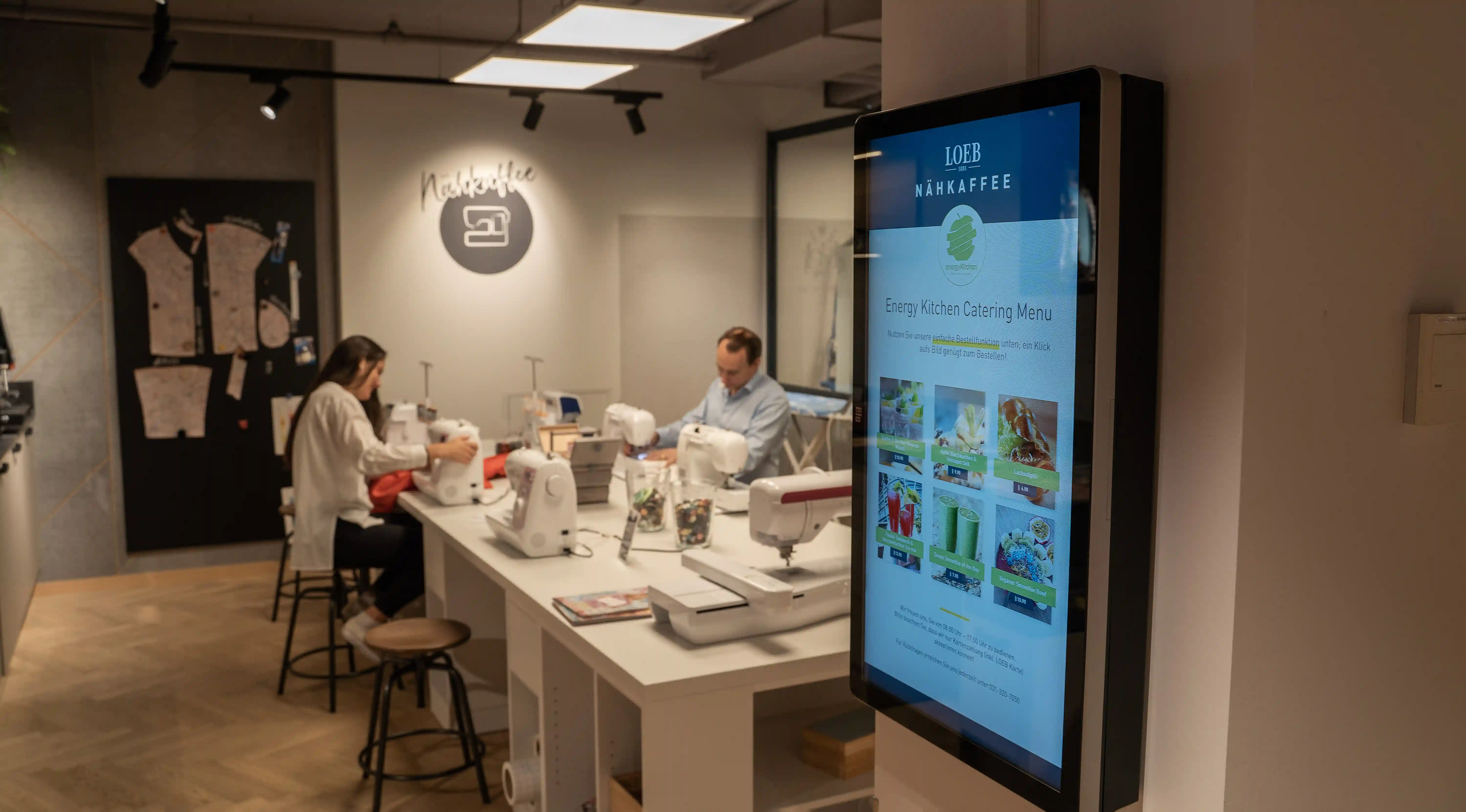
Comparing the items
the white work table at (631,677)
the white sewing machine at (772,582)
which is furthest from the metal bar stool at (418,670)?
the white sewing machine at (772,582)

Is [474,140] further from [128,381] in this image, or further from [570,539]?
[570,539]

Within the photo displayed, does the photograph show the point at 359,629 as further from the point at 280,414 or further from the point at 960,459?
the point at 960,459

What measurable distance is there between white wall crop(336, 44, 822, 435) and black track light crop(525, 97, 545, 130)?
445mm

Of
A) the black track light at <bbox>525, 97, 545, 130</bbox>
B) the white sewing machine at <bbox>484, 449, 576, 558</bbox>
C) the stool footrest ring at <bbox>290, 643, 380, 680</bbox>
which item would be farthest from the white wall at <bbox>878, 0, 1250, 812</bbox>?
the black track light at <bbox>525, 97, 545, 130</bbox>

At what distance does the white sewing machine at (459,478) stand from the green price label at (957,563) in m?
3.07

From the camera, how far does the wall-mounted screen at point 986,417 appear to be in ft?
4.43

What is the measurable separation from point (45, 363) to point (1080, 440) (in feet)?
21.8

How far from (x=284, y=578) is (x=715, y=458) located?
3717 millimetres

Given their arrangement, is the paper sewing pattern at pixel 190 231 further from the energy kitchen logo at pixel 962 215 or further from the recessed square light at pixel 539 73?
the energy kitchen logo at pixel 962 215

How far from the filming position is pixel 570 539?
366 cm

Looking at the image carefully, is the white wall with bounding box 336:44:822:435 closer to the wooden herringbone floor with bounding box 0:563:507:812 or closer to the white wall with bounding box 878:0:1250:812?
the wooden herringbone floor with bounding box 0:563:507:812

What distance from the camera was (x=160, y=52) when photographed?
527 cm

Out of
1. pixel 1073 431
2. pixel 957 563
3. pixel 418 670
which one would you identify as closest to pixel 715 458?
pixel 418 670

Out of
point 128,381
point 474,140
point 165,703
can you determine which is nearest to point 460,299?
point 474,140
